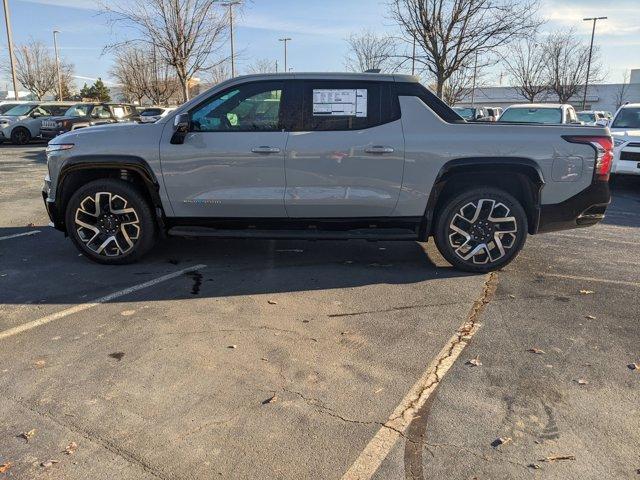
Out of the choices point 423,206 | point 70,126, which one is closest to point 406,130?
point 423,206

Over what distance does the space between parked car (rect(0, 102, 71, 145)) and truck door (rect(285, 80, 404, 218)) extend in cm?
2091

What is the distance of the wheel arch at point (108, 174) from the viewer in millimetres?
5250

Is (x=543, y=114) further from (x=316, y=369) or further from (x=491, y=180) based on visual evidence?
(x=316, y=369)

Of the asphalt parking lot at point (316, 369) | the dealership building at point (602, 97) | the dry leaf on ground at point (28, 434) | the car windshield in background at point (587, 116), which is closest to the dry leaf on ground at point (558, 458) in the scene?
the asphalt parking lot at point (316, 369)

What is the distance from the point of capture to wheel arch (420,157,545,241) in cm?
510

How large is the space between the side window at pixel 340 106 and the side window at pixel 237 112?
30 cm

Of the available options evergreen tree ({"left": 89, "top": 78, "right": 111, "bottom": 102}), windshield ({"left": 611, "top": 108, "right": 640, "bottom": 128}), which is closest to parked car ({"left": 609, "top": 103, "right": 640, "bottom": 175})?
windshield ({"left": 611, "top": 108, "right": 640, "bottom": 128})

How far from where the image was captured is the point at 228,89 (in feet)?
17.0

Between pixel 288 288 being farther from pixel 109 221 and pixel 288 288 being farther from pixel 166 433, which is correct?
pixel 166 433

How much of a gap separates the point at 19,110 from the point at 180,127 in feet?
73.1

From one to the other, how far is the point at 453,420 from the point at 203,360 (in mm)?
1634

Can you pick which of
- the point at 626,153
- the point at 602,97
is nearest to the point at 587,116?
the point at 626,153

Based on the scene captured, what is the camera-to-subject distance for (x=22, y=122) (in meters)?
22.0

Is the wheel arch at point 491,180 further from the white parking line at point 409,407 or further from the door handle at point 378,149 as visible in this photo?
the white parking line at point 409,407
